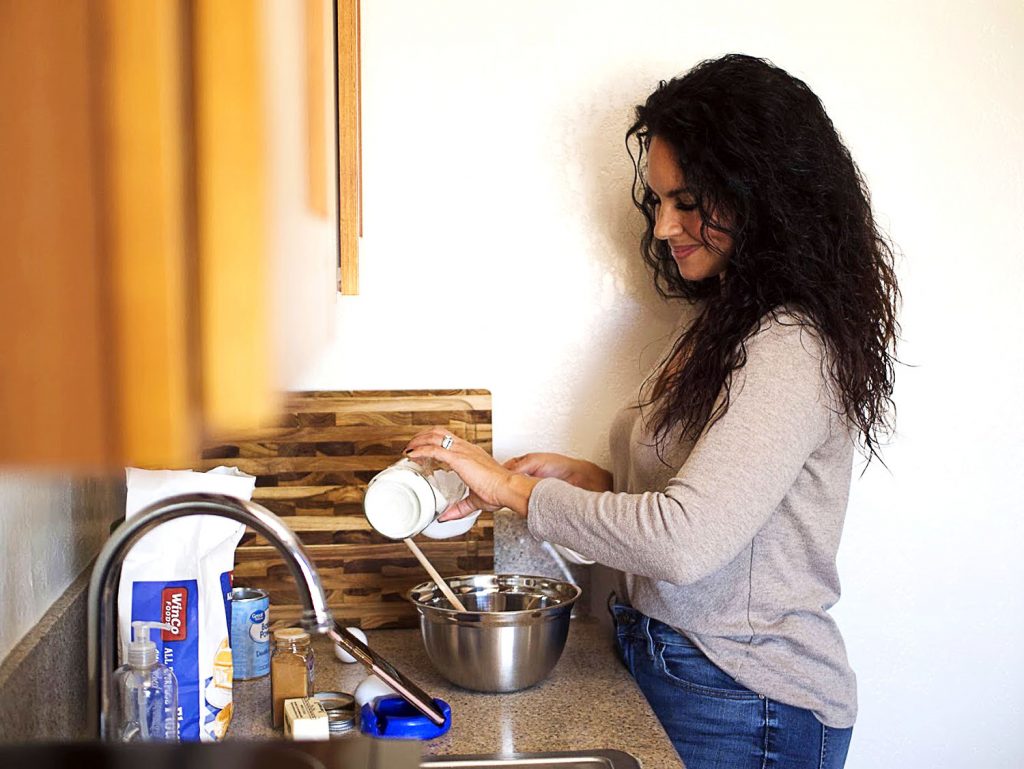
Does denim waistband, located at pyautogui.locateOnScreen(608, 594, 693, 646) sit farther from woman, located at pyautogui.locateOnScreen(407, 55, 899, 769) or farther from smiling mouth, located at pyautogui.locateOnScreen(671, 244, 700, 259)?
smiling mouth, located at pyautogui.locateOnScreen(671, 244, 700, 259)

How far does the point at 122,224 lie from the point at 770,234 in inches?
51.4

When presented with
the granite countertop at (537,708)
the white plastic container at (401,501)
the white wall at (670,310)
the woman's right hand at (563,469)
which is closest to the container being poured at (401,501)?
the white plastic container at (401,501)

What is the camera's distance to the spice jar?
52.0 inches

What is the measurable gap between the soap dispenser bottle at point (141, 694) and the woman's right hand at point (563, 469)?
2.65 ft

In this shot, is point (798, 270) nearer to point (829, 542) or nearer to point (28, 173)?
point (829, 542)

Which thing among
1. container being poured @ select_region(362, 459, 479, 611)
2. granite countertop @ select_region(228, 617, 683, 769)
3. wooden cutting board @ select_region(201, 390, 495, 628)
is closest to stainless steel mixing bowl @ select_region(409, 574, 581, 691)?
granite countertop @ select_region(228, 617, 683, 769)

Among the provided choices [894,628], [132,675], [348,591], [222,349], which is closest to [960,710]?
[894,628]

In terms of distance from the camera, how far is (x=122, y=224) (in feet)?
0.64

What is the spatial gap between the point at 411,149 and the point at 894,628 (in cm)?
119

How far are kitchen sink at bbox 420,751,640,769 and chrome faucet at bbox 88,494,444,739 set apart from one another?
1.45 feet

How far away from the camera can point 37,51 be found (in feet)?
0.63

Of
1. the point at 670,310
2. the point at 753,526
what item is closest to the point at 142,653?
the point at 753,526

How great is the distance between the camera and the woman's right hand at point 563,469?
177 centimetres

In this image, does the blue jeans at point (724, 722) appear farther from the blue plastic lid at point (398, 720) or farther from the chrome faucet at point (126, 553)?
the chrome faucet at point (126, 553)
